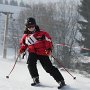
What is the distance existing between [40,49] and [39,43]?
0.40ft

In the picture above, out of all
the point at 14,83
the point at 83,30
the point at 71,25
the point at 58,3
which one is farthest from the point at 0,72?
the point at 58,3

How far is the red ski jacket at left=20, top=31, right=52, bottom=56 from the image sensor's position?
6.83m

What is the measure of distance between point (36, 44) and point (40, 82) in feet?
3.30

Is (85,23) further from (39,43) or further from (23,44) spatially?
(39,43)

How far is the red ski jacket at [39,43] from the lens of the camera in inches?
269

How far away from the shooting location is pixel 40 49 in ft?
22.6

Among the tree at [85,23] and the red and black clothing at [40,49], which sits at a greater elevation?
the red and black clothing at [40,49]

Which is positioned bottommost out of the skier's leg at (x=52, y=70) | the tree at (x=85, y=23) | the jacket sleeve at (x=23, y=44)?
the tree at (x=85, y=23)

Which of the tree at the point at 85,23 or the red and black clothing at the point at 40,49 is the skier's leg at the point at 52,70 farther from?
the tree at the point at 85,23

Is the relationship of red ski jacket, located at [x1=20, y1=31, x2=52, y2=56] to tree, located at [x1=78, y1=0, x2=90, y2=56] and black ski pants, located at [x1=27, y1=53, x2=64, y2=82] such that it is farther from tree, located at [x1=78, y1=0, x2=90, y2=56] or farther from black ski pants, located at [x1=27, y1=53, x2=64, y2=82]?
tree, located at [x1=78, y1=0, x2=90, y2=56]

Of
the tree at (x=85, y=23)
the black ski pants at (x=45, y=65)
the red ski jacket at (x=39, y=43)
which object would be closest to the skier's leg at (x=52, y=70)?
the black ski pants at (x=45, y=65)

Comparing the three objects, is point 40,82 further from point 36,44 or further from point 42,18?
point 42,18

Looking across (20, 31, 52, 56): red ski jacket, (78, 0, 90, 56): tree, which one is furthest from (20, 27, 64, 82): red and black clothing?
(78, 0, 90, 56): tree

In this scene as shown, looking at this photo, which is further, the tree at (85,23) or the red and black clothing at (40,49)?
the tree at (85,23)
